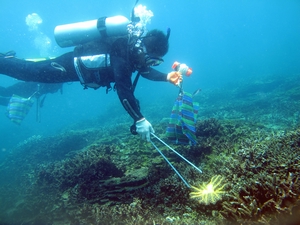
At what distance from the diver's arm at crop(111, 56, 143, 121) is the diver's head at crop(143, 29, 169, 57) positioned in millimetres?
762

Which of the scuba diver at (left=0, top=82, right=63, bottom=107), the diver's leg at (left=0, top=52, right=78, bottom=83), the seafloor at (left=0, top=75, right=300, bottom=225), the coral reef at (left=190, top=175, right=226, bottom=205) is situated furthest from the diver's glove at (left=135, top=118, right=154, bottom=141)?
the scuba diver at (left=0, top=82, right=63, bottom=107)

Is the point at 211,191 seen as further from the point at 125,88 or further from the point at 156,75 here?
the point at 156,75

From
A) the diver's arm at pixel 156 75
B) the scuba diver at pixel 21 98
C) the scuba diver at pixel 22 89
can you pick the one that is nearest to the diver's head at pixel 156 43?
the diver's arm at pixel 156 75

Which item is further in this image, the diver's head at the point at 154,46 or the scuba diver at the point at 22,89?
the scuba diver at the point at 22,89

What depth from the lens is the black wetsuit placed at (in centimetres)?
414

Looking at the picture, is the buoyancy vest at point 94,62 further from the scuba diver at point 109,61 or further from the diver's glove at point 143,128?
the diver's glove at point 143,128

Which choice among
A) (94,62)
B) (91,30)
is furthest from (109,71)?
(91,30)

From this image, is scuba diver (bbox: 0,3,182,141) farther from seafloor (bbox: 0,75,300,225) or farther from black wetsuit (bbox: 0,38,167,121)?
seafloor (bbox: 0,75,300,225)

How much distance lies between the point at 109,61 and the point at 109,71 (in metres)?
0.26

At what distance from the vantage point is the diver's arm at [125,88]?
4094mm

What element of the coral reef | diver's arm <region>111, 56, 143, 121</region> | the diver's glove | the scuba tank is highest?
the scuba tank

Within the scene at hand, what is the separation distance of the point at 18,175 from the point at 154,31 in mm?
11359

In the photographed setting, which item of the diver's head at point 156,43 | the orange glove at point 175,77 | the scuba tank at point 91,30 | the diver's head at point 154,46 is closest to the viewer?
the diver's head at point 154,46

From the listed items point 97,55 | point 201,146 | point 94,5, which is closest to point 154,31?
point 97,55
